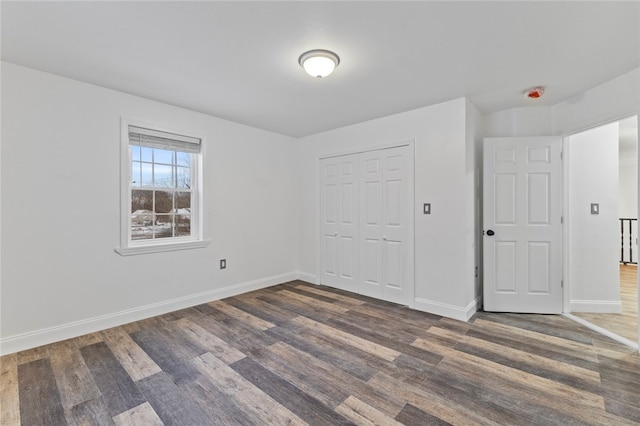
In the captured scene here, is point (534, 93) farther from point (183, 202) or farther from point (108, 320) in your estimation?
point (108, 320)

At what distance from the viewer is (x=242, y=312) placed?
11.0ft

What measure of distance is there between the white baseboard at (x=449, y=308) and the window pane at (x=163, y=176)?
3377 mm

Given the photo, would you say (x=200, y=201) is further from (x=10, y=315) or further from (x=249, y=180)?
(x=10, y=315)

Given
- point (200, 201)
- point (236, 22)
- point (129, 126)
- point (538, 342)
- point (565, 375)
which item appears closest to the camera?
point (236, 22)

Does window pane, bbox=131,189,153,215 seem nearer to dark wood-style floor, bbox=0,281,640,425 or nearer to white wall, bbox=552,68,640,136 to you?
dark wood-style floor, bbox=0,281,640,425

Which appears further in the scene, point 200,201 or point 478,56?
point 200,201

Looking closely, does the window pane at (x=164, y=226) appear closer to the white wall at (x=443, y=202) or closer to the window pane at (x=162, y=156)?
the window pane at (x=162, y=156)

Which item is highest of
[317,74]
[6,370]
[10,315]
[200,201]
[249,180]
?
[317,74]

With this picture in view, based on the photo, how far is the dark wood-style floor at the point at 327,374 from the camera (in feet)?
5.61

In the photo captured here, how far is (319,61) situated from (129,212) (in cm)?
256

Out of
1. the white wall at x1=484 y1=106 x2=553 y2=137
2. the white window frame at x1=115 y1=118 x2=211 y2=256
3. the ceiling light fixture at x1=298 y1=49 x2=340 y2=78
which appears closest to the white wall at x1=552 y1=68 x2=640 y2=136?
the white wall at x1=484 y1=106 x2=553 y2=137

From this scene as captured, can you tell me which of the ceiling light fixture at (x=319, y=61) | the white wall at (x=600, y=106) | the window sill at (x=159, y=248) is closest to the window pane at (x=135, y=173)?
the window sill at (x=159, y=248)

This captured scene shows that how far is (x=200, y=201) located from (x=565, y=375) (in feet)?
13.0

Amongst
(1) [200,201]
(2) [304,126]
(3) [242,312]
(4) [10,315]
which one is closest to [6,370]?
(4) [10,315]
